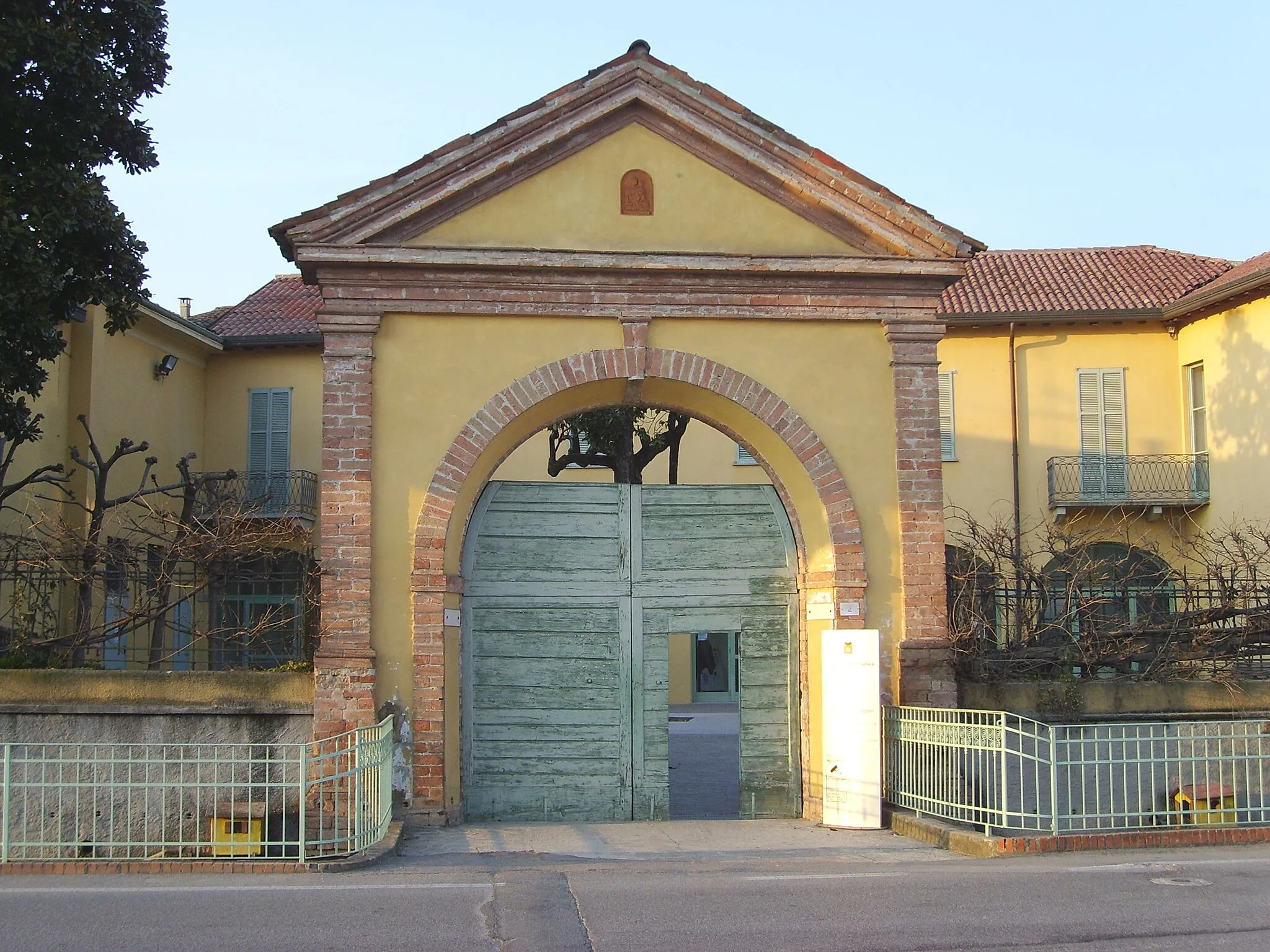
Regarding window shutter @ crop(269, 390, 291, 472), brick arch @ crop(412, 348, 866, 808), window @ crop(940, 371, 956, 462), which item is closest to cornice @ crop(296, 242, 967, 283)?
brick arch @ crop(412, 348, 866, 808)

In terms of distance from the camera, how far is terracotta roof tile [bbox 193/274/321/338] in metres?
24.9

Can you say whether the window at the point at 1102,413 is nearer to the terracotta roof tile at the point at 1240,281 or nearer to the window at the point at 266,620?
the terracotta roof tile at the point at 1240,281

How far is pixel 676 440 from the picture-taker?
23109mm

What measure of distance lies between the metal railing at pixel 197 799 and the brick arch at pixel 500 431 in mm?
490

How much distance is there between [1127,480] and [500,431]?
54.0 ft

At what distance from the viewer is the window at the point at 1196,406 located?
25797 mm

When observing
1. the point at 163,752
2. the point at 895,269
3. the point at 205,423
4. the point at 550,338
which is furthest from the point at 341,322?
the point at 205,423

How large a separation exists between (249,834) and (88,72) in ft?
22.8

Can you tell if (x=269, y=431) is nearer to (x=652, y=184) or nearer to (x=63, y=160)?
(x=63, y=160)

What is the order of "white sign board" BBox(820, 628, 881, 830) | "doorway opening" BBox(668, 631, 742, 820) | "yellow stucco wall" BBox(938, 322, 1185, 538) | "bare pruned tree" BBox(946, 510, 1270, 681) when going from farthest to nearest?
"yellow stucco wall" BBox(938, 322, 1185, 538), "doorway opening" BBox(668, 631, 742, 820), "bare pruned tree" BBox(946, 510, 1270, 681), "white sign board" BBox(820, 628, 881, 830)

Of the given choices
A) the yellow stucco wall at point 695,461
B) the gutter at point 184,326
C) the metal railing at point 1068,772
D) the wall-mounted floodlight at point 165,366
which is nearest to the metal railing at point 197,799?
the metal railing at point 1068,772

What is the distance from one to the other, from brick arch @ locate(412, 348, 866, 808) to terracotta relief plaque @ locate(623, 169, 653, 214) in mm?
1200

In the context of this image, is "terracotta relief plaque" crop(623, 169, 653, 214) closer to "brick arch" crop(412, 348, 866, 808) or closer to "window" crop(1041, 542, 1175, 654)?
"brick arch" crop(412, 348, 866, 808)

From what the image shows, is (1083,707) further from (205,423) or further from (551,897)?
(205,423)
